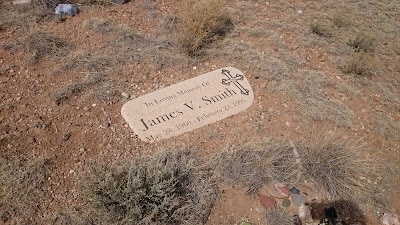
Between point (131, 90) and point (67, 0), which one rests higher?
point (67, 0)

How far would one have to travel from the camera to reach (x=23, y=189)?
2.72 meters

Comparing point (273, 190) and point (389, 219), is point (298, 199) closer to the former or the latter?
point (273, 190)

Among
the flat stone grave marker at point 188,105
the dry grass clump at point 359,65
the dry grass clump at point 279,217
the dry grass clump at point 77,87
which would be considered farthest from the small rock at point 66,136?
the dry grass clump at point 359,65

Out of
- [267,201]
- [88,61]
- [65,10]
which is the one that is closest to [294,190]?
[267,201]

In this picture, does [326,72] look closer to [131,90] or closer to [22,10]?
[131,90]

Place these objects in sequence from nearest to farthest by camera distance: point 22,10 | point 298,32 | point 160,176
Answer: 1. point 160,176
2. point 22,10
3. point 298,32

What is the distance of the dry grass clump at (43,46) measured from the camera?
389 centimetres

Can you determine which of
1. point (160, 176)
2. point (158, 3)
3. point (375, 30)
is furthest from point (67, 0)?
point (375, 30)

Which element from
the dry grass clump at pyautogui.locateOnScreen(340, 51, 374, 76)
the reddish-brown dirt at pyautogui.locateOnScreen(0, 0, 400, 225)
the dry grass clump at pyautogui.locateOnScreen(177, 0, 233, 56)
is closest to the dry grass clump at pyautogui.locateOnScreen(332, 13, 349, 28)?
the reddish-brown dirt at pyautogui.locateOnScreen(0, 0, 400, 225)

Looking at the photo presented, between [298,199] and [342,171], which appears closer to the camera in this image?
[298,199]

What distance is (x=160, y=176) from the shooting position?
108 inches

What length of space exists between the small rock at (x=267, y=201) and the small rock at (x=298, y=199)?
18 cm

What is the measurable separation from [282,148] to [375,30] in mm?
3177

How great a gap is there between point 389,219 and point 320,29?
2847mm
